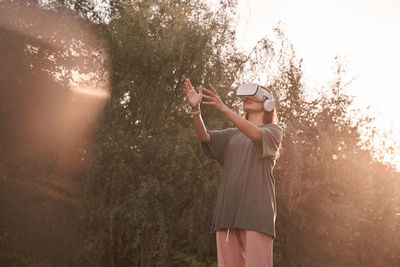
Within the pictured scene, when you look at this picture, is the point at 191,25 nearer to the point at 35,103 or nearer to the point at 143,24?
the point at 143,24

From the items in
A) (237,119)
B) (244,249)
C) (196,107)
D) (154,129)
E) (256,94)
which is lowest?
(244,249)

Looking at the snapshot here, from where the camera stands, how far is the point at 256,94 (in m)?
2.94

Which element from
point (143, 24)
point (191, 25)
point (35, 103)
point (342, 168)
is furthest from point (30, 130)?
point (342, 168)

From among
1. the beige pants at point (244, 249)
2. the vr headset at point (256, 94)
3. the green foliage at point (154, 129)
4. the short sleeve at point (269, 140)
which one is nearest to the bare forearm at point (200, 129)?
the vr headset at point (256, 94)

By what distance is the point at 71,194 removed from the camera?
8.32 m

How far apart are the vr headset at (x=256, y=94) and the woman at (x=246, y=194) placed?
0.17 m

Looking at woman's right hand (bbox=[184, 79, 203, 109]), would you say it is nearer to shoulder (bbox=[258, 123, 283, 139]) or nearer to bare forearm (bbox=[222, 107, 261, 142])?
bare forearm (bbox=[222, 107, 261, 142])

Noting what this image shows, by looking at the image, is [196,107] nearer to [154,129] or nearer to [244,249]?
[244,249]

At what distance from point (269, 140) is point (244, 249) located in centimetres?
73

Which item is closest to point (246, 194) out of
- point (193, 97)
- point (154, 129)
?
point (193, 97)

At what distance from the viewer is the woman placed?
259 cm

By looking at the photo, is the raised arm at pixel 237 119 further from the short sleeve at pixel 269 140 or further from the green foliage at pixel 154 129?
the green foliage at pixel 154 129

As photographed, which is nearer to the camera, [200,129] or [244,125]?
[244,125]

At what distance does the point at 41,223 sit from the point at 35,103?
2630mm
